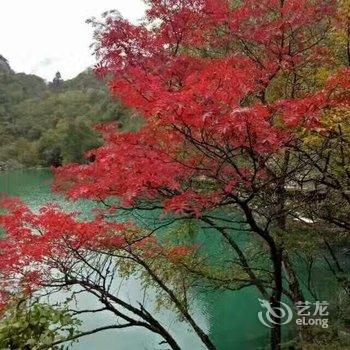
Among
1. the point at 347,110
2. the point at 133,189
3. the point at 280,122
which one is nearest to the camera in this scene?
the point at 347,110

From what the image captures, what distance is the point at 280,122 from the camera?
15.3 ft

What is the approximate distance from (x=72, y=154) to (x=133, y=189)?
52321mm

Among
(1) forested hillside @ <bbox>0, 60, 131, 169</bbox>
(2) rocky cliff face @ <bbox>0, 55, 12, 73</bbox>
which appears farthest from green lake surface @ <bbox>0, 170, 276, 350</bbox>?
(2) rocky cliff face @ <bbox>0, 55, 12, 73</bbox>

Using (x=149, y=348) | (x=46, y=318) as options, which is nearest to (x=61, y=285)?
(x=46, y=318)

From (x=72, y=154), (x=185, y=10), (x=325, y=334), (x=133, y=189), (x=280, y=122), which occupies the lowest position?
(x=325, y=334)

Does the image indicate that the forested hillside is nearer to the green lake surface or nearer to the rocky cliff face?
the rocky cliff face

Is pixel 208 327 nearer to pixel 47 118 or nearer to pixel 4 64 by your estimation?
pixel 47 118

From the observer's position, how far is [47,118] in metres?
84.6

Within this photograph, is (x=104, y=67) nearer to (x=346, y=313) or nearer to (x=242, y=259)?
(x=242, y=259)

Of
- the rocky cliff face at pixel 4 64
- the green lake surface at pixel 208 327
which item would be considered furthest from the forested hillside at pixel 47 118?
the green lake surface at pixel 208 327

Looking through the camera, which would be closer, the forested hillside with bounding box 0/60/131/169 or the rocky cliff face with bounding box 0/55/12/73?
the forested hillside with bounding box 0/60/131/169

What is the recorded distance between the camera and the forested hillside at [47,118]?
181 ft

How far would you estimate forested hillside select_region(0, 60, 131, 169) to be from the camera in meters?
55.2

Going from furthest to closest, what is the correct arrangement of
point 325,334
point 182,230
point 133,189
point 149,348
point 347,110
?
point 149,348 < point 182,230 < point 325,334 < point 133,189 < point 347,110
